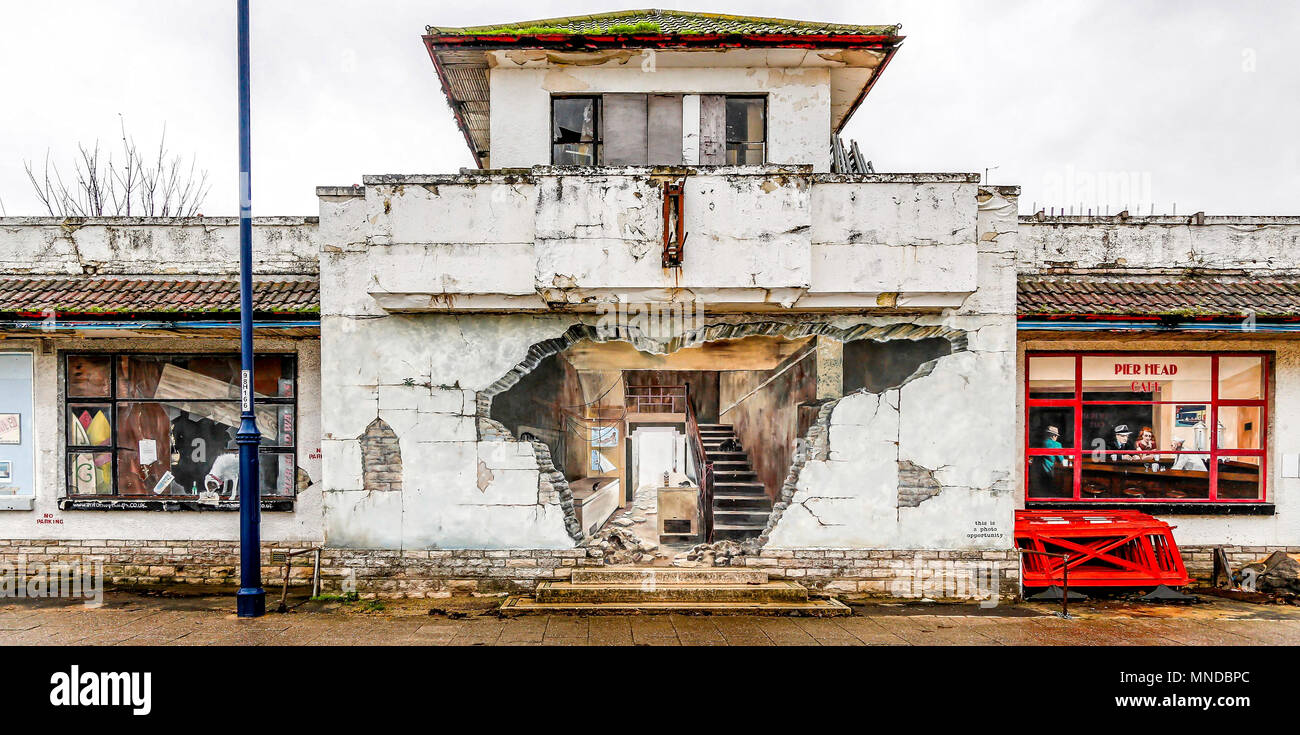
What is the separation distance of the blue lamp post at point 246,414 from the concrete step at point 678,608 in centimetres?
285

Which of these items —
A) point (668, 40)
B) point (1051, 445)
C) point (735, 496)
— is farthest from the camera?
point (735, 496)

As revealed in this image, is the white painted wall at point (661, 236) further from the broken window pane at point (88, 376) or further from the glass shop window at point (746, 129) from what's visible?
the broken window pane at point (88, 376)

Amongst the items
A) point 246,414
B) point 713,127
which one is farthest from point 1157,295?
point 246,414

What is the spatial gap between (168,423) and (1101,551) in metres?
12.4

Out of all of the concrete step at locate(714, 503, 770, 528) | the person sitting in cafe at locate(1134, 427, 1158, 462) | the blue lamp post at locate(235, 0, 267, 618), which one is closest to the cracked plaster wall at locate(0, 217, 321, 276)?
the blue lamp post at locate(235, 0, 267, 618)

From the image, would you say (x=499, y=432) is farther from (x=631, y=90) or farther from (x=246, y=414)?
(x=631, y=90)

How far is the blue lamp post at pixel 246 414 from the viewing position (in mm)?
7668

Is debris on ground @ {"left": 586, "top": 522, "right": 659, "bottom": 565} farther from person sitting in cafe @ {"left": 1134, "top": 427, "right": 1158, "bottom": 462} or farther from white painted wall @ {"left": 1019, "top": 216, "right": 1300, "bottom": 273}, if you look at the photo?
person sitting in cafe @ {"left": 1134, "top": 427, "right": 1158, "bottom": 462}

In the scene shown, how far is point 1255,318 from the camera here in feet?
27.1

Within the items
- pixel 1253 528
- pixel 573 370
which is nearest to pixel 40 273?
pixel 573 370

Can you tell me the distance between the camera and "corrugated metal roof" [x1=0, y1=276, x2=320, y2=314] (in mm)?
8344

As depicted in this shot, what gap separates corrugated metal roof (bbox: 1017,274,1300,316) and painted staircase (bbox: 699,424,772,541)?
472 centimetres

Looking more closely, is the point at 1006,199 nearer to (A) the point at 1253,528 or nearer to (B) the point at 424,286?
(A) the point at 1253,528

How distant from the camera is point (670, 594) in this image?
7.95 meters
